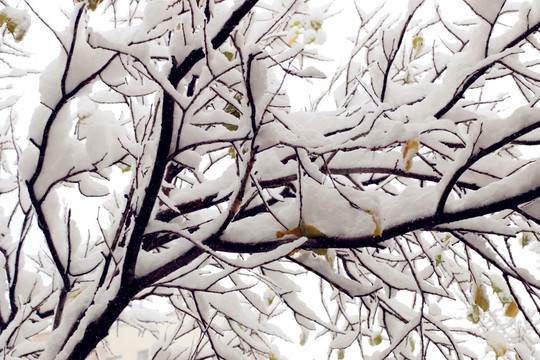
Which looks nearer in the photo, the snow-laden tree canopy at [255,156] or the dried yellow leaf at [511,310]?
the snow-laden tree canopy at [255,156]

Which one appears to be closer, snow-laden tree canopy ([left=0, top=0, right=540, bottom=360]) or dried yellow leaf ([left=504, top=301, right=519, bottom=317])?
snow-laden tree canopy ([left=0, top=0, right=540, bottom=360])

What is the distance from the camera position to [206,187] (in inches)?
52.6

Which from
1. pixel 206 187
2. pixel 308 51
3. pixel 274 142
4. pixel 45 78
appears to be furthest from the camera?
pixel 308 51

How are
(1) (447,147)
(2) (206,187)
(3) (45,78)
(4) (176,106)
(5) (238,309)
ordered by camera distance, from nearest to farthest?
(4) (176,106) → (3) (45,78) → (1) (447,147) → (2) (206,187) → (5) (238,309)

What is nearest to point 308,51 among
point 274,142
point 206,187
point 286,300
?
point 206,187

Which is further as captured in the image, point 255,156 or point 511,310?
point 511,310

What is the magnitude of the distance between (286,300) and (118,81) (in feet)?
3.36

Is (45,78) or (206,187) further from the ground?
(45,78)

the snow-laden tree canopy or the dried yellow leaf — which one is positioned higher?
the snow-laden tree canopy

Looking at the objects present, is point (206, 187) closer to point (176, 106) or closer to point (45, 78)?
point (176, 106)

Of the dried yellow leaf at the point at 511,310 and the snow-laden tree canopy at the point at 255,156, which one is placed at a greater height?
the snow-laden tree canopy at the point at 255,156

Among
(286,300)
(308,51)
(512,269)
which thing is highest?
(308,51)

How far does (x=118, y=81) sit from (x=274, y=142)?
54 cm

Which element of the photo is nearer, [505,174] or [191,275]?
[505,174]
